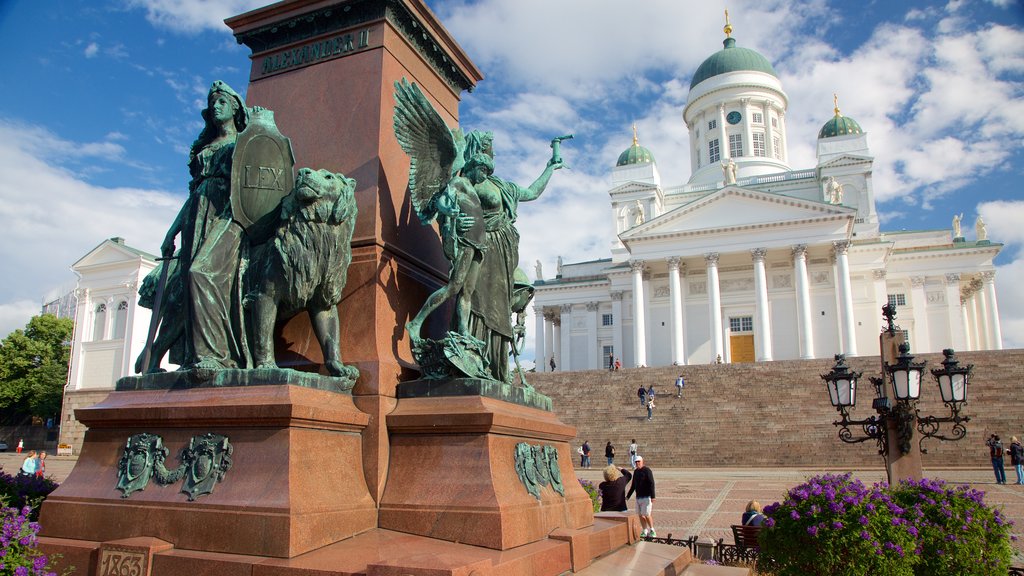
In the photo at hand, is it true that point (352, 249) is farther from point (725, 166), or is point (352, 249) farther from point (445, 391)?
point (725, 166)

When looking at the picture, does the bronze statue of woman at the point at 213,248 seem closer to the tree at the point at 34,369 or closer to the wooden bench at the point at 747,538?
the wooden bench at the point at 747,538

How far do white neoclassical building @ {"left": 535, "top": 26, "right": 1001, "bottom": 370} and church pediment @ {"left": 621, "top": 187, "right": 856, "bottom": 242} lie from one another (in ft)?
0.32

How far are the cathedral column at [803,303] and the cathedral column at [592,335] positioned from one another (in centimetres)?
1918

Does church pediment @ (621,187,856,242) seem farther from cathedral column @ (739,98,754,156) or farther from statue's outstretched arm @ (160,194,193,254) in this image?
statue's outstretched arm @ (160,194,193,254)

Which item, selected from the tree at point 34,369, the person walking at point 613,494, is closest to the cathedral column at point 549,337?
the tree at point 34,369

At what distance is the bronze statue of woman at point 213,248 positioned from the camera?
182 inches

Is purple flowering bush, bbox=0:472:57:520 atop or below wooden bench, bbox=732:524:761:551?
atop

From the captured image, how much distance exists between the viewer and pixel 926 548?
584 cm

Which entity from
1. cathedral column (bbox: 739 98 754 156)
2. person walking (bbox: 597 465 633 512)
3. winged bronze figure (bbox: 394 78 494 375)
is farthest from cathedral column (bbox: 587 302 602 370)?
winged bronze figure (bbox: 394 78 494 375)

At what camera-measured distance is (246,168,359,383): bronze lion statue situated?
15.1ft

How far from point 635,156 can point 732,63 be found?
43.2ft

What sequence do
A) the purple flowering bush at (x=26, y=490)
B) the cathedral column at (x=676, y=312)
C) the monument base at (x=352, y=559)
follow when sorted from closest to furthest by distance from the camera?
the monument base at (x=352, y=559) < the purple flowering bush at (x=26, y=490) < the cathedral column at (x=676, y=312)

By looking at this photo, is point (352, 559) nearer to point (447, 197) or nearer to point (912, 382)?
point (447, 197)

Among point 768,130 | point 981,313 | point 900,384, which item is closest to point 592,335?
point 768,130
